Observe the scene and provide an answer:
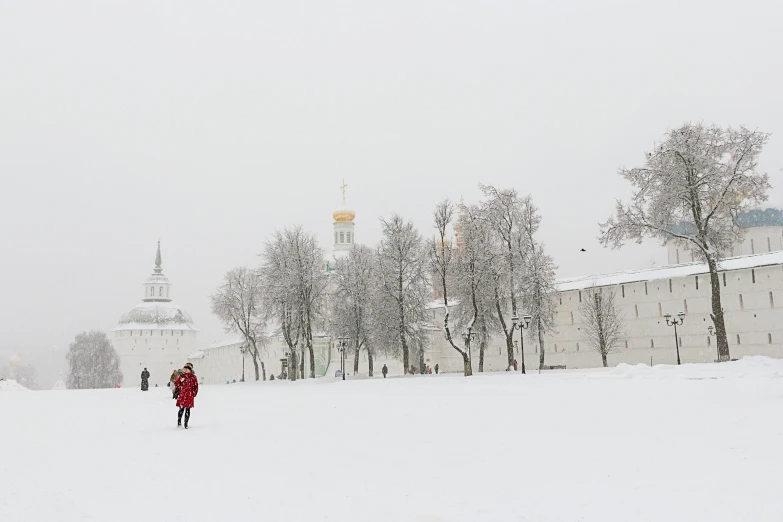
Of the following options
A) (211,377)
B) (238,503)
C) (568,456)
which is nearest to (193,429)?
(238,503)

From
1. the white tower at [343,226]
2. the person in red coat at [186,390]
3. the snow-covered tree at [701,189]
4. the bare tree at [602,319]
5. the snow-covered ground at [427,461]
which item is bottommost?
the snow-covered ground at [427,461]

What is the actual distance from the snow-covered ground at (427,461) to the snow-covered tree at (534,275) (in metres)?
16.2

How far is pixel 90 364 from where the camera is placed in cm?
8681

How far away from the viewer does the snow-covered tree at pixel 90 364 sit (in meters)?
85.9

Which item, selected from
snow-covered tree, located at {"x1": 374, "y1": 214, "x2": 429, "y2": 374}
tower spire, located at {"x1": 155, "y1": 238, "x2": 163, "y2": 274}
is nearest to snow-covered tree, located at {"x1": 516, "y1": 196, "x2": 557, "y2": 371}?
snow-covered tree, located at {"x1": 374, "y1": 214, "x2": 429, "y2": 374}

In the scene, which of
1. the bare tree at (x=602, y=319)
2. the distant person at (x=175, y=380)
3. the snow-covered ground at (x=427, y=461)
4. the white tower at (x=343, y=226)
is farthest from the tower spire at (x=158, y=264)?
the snow-covered ground at (x=427, y=461)

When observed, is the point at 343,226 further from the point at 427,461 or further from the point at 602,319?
the point at 427,461

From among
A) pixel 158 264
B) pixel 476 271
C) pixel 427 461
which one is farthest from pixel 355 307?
pixel 158 264

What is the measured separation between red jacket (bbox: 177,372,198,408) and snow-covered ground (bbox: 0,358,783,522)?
62 centimetres

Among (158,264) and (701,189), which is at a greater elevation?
(158,264)

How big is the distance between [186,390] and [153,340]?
97.7 meters

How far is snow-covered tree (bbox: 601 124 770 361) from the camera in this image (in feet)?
82.0

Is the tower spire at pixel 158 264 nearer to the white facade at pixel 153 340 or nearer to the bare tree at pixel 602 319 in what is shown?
the white facade at pixel 153 340

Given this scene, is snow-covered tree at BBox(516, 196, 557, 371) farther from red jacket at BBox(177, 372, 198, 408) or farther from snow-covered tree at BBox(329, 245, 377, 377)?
red jacket at BBox(177, 372, 198, 408)
